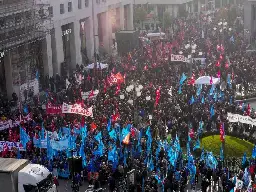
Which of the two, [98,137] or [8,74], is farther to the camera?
[8,74]

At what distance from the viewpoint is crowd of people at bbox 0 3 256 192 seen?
25.0 meters

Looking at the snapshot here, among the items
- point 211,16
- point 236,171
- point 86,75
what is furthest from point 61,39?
point 211,16

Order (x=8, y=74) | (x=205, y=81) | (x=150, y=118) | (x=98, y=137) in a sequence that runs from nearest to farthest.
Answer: (x=98, y=137), (x=150, y=118), (x=205, y=81), (x=8, y=74)

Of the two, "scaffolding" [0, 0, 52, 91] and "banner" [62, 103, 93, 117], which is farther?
"scaffolding" [0, 0, 52, 91]

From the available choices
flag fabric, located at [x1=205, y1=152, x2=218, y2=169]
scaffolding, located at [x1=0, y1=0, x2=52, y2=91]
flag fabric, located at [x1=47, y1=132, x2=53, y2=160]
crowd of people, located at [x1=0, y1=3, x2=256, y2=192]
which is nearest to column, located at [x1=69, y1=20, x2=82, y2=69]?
crowd of people, located at [x1=0, y1=3, x2=256, y2=192]

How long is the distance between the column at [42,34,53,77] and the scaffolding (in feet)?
1.67

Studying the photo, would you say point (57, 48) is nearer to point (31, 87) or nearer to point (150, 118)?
point (31, 87)

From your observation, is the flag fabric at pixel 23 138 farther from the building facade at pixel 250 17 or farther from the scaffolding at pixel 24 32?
the building facade at pixel 250 17

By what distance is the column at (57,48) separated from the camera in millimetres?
51625

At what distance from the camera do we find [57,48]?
172 ft

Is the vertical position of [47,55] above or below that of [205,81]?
above

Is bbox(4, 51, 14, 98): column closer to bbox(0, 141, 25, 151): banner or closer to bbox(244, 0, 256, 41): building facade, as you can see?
bbox(0, 141, 25, 151): banner

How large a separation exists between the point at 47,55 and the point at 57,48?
2371 millimetres

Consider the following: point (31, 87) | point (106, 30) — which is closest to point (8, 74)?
point (31, 87)
